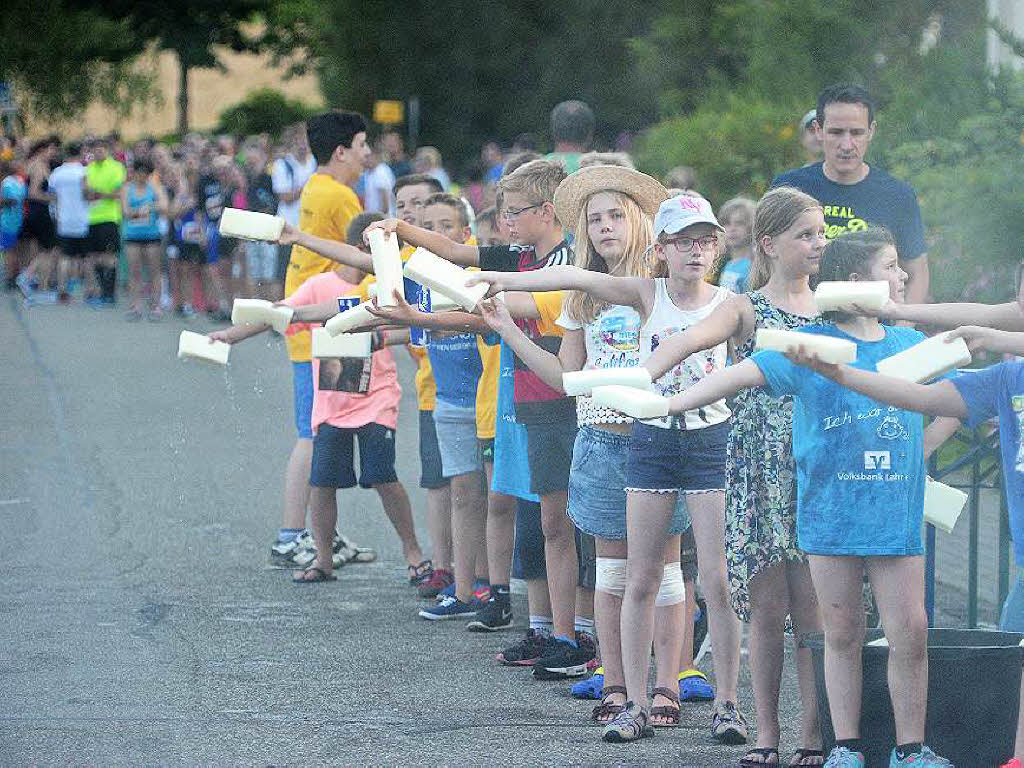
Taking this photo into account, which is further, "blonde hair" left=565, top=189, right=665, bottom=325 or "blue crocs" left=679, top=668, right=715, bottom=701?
"blue crocs" left=679, top=668, right=715, bottom=701

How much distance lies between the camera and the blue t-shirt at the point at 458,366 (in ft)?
25.7

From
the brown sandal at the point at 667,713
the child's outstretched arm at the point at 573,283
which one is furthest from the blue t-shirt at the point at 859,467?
the brown sandal at the point at 667,713

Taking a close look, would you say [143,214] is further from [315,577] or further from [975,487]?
[975,487]

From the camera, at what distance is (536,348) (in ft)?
19.4

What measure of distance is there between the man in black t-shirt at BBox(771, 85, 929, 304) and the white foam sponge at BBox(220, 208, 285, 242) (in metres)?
1.91

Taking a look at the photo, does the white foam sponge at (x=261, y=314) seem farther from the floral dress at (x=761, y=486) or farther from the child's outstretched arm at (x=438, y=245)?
the floral dress at (x=761, y=486)

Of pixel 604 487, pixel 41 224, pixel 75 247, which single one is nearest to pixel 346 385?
pixel 604 487

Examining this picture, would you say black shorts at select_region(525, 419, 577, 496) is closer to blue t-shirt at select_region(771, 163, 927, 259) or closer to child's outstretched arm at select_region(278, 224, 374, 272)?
child's outstretched arm at select_region(278, 224, 374, 272)

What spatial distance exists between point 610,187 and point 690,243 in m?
0.49

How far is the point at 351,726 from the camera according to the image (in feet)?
Answer: 19.7

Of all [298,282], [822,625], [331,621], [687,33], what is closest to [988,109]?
[298,282]

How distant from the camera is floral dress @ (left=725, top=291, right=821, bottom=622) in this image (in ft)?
17.7

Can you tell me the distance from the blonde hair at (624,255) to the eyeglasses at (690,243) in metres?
0.25

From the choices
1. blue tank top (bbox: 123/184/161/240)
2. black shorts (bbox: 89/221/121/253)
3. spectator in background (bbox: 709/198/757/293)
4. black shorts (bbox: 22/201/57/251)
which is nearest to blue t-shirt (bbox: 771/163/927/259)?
spectator in background (bbox: 709/198/757/293)
